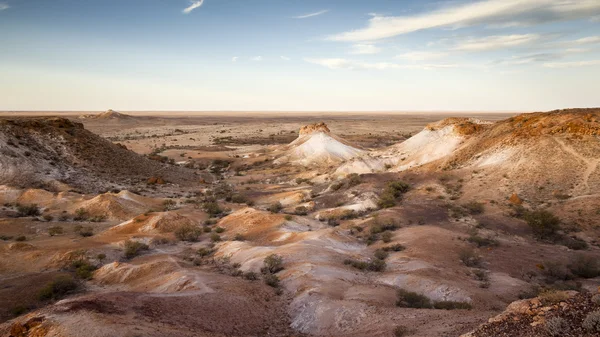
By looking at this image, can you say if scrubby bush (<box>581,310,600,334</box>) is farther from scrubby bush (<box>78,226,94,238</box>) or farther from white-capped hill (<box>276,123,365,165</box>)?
white-capped hill (<box>276,123,365,165</box>)

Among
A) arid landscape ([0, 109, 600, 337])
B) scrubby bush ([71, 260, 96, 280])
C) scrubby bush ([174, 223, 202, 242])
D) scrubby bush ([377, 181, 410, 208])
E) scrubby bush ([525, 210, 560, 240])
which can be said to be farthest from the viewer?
scrubby bush ([377, 181, 410, 208])

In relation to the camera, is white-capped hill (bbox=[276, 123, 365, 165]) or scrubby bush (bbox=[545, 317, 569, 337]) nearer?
scrubby bush (bbox=[545, 317, 569, 337])

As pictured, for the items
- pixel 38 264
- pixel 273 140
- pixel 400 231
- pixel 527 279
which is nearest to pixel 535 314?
pixel 527 279

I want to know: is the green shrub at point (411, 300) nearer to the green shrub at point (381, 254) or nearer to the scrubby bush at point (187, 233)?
the green shrub at point (381, 254)

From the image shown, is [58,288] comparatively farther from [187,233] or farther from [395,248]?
[395,248]

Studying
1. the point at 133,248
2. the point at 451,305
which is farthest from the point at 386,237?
the point at 133,248

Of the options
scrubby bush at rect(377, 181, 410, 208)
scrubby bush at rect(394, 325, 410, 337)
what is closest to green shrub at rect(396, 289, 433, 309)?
scrubby bush at rect(394, 325, 410, 337)

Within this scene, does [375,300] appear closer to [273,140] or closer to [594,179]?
[594,179]
